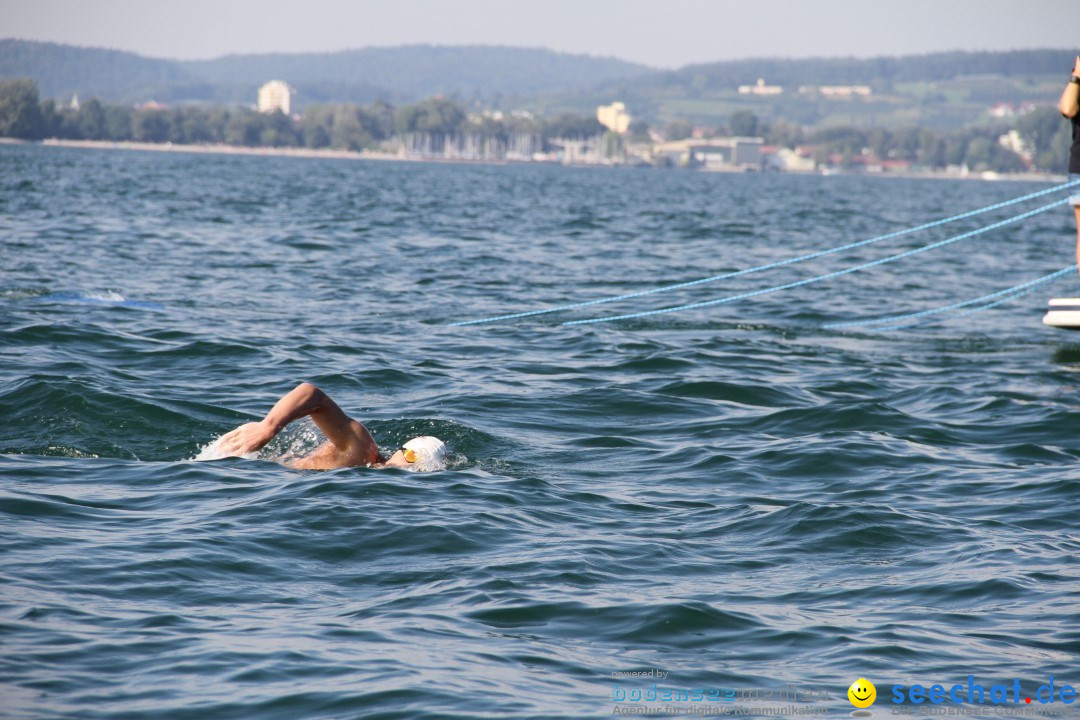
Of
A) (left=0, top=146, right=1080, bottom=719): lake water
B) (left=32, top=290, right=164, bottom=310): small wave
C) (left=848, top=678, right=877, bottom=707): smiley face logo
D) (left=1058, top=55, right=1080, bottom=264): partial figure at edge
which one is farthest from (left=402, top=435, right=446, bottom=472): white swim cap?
(left=32, top=290, right=164, bottom=310): small wave

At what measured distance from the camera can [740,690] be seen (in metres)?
5.94

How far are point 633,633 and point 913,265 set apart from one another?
25789 mm

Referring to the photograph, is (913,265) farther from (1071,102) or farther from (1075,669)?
(1075,669)

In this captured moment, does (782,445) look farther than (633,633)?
Yes

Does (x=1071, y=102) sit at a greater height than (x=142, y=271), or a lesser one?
greater

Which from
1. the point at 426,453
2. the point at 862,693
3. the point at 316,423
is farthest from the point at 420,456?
the point at 862,693

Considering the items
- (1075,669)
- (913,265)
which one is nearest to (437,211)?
(913,265)

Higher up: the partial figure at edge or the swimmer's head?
the partial figure at edge

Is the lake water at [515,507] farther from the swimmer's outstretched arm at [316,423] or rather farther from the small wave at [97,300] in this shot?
the swimmer's outstretched arm at [316,423]

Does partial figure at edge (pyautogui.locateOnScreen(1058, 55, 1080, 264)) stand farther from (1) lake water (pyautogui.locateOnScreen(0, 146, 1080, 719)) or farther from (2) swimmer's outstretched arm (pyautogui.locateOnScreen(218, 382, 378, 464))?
(2) swimmer's outstretched arm (pyautogui.locateOnScreen(218, 382, 378, 464))

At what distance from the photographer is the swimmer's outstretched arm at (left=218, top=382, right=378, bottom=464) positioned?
27.8 ft

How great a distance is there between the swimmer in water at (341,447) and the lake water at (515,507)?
26cm

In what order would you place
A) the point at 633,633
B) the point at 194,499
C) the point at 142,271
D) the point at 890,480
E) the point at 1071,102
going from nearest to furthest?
the point at 633,633
the point at 194,499
the point at 890,480
the point at 1071,102
the point at 142,271

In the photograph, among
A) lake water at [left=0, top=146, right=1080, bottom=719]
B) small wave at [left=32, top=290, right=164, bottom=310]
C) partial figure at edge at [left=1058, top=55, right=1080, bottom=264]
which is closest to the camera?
lake water at [left=0, top=146, right=1080, bottom=719]
